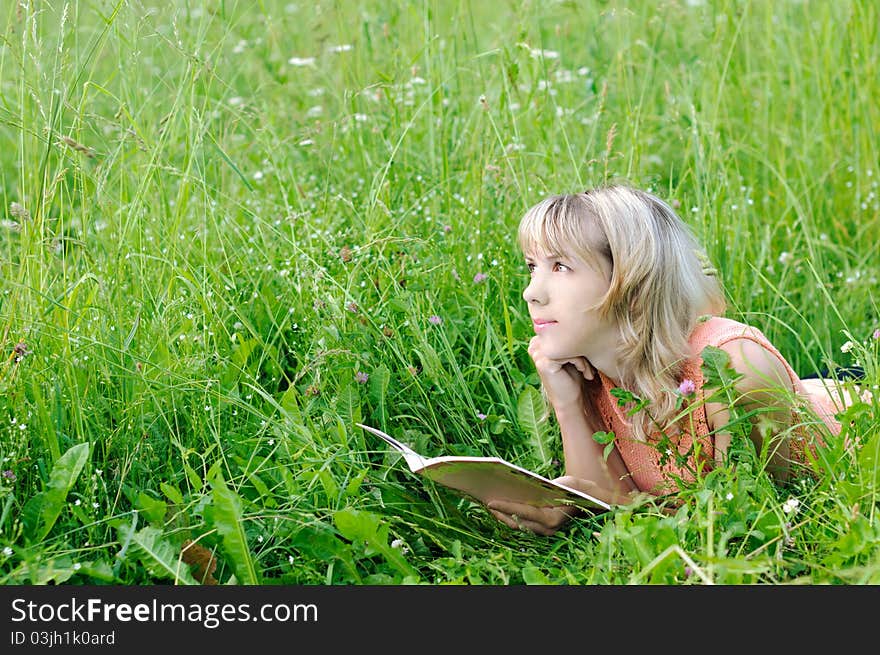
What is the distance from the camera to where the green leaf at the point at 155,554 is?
2.01 metres

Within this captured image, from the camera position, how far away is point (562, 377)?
8.32 feet

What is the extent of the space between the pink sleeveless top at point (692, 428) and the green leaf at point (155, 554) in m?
0.97

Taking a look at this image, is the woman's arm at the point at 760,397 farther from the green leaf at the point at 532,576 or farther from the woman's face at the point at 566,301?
the green leaf at the point at 532,576

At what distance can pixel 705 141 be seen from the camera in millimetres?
3611

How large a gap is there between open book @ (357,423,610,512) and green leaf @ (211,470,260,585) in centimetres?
37

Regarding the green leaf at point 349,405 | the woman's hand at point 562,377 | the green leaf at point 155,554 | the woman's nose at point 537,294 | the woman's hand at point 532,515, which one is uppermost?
the woman's nose at point 537,294

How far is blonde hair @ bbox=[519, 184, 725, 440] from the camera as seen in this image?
2.39m

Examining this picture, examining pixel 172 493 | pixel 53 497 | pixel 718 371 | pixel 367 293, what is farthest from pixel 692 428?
pixel 53 497

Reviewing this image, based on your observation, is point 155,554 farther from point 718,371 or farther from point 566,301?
point 718,371

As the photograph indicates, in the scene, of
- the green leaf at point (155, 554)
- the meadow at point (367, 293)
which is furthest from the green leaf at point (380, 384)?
the green leaf at point (155, 554)

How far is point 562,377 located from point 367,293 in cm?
59

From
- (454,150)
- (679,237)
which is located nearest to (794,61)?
(454,150)

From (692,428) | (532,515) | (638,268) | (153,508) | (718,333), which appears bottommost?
(532,515)

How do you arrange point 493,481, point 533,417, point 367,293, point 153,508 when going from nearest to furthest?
point 153,508 < point 493,481 < point 533,417 < point 367,293
